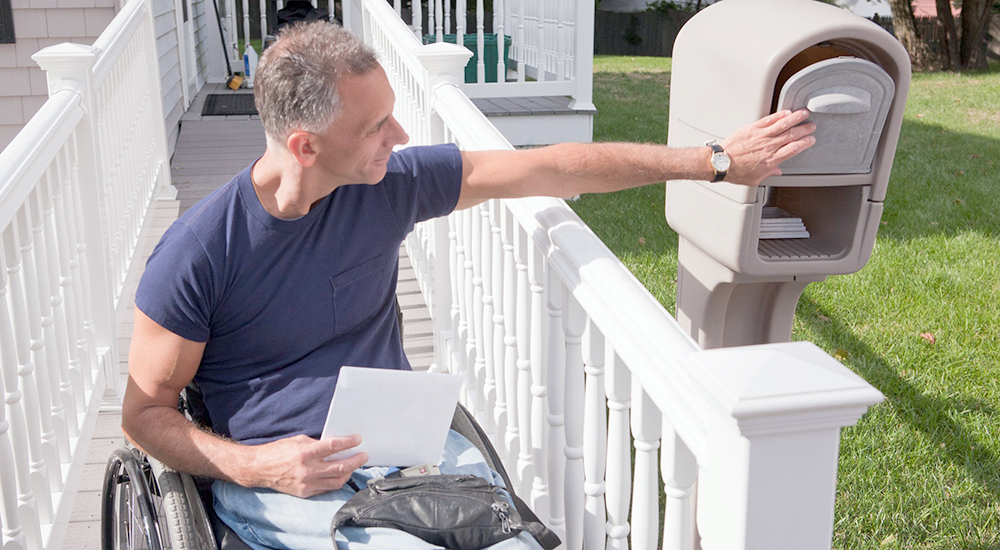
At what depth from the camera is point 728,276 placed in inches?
96.5

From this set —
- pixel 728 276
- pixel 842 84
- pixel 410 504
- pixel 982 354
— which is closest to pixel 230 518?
pixel 410 504

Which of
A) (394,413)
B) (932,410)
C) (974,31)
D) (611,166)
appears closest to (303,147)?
(394,413)

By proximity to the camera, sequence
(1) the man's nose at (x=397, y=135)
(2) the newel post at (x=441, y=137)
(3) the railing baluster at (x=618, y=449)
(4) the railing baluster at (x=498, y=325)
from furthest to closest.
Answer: (2) the newel post at (x=441, y=137) → (4) the railing baluster at (x=498, y=325) → (1) the man's nose at (x=397, y=135) → (3) the railing baluster at (x=618, y=449)

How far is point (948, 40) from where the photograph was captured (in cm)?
1448

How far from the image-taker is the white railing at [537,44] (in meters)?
6.77

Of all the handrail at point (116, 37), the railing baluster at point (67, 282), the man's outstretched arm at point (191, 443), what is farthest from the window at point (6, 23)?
the man's outstretched arm at point (191, 443)

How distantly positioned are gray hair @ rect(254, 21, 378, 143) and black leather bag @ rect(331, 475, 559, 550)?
29.1 inches

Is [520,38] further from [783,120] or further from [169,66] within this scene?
[783,120]

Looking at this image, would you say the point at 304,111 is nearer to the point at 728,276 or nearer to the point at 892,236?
the point at 728,276

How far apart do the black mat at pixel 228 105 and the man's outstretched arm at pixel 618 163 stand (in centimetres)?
600

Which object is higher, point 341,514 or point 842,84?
point 842,84

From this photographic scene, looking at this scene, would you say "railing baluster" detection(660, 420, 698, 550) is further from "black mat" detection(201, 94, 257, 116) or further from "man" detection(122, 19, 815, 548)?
"black mat" detection(201, 94, 257, 116)

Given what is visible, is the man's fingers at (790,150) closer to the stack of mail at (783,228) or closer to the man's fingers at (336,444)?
the stack of mail at (783,228)

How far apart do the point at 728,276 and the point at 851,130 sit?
507 mm
